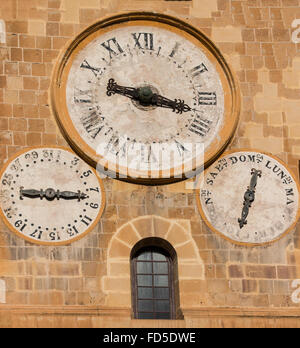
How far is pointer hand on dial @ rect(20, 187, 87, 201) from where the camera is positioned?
2984 cm

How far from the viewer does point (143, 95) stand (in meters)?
31.0

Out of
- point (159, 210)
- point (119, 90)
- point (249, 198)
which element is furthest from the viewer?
point (119, 90)

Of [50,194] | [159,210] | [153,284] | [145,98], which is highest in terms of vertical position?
[145,98]

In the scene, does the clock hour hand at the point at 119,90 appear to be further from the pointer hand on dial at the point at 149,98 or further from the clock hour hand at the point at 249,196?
the clock hour hand at the point at 249,196


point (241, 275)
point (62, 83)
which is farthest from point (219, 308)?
point (62, 83)

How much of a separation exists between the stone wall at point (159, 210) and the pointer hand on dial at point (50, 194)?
2.15ft

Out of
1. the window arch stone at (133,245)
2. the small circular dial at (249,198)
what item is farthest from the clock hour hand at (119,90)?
the window arch stone at (133,245)

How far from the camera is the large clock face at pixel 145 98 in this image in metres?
30.7

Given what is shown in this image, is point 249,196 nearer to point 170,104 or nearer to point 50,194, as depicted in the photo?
point 170,104

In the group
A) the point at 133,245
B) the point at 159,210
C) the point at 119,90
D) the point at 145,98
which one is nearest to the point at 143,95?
the point at 145,98

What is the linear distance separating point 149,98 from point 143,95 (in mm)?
138

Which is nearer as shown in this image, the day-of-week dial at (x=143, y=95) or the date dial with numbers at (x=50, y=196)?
the date dial with numbers at (x=50, y=196)

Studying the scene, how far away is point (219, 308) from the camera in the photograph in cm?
2948

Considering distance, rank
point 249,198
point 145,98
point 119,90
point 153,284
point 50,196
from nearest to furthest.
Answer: point 50,196 → point 153,284 → point 249,198 → point 145,98 → point 119,90
